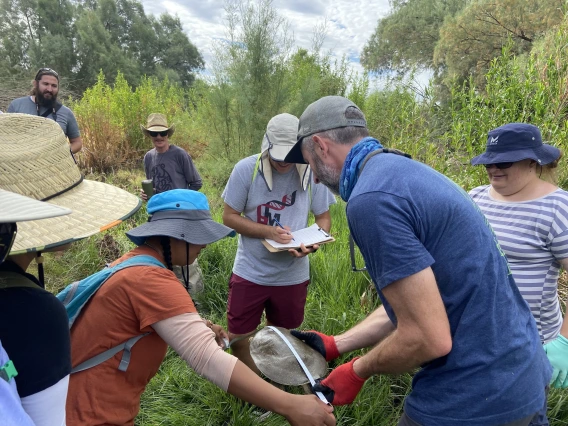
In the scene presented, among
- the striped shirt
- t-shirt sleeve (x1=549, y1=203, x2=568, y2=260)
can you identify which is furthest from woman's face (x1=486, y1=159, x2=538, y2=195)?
t-shirt sleeve (x1=549, y1=203, x2=568, y2=260)

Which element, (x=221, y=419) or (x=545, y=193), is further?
(x=221, y=419)

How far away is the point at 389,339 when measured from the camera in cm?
117

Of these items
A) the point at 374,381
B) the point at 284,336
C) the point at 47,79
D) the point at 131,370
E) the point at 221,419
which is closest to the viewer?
the point at 131,370

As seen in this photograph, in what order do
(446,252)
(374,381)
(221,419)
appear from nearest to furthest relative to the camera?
(446,252)
(221,419)
(374,381)

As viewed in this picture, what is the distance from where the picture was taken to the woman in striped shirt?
70.1 inches

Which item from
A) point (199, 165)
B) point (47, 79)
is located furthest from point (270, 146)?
point (199, 165)

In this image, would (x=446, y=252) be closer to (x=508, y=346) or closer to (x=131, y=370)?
(x=508, y=346)

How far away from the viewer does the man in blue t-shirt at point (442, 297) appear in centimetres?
104

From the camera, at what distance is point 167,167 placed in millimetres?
4219

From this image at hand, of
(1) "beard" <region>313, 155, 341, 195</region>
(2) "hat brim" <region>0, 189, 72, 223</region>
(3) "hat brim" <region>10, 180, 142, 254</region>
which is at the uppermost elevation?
(1) "beard" <region>313, 155, 341, 195</region>

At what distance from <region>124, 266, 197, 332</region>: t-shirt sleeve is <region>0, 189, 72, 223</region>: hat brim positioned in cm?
50

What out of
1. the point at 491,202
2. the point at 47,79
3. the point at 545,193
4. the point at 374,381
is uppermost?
the point at 545,193

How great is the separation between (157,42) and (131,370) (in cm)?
3880

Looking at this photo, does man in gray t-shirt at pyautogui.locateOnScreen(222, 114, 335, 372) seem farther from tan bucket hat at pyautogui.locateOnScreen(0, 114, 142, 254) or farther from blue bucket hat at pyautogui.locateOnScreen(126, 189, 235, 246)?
tan bucket hat at pyautogui.locateOnScreen(0, 114, 142, 254)
